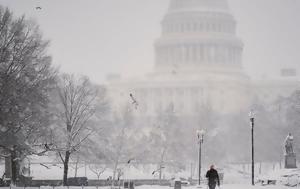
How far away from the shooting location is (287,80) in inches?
7072

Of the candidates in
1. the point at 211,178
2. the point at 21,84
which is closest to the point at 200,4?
the point at 21,84

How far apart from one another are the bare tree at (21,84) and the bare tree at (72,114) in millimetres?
4767

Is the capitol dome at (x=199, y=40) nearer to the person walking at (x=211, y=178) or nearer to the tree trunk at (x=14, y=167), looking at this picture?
the tree trunk at (x=14, y=167)

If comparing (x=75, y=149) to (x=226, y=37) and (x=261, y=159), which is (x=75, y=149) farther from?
(x=226, y=37)

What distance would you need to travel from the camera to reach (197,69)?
604ft

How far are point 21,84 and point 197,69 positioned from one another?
143 meters

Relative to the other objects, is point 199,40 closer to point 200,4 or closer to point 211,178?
point 200,4

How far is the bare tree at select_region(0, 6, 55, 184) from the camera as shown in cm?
4128

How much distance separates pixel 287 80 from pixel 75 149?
440 ft

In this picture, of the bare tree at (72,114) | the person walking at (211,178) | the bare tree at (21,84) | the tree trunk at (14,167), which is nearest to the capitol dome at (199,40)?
the bare tree at (72,114)

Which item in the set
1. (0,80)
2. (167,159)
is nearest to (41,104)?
(0,80)

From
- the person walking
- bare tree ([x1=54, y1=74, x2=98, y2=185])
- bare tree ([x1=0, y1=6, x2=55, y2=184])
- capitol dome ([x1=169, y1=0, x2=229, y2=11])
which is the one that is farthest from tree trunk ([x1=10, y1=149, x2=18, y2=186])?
capitol dome ([x1=169, y1=0, x2=229, y2=11])

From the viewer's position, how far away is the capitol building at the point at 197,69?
174 metres

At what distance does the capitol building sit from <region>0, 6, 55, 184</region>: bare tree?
122599 mm
